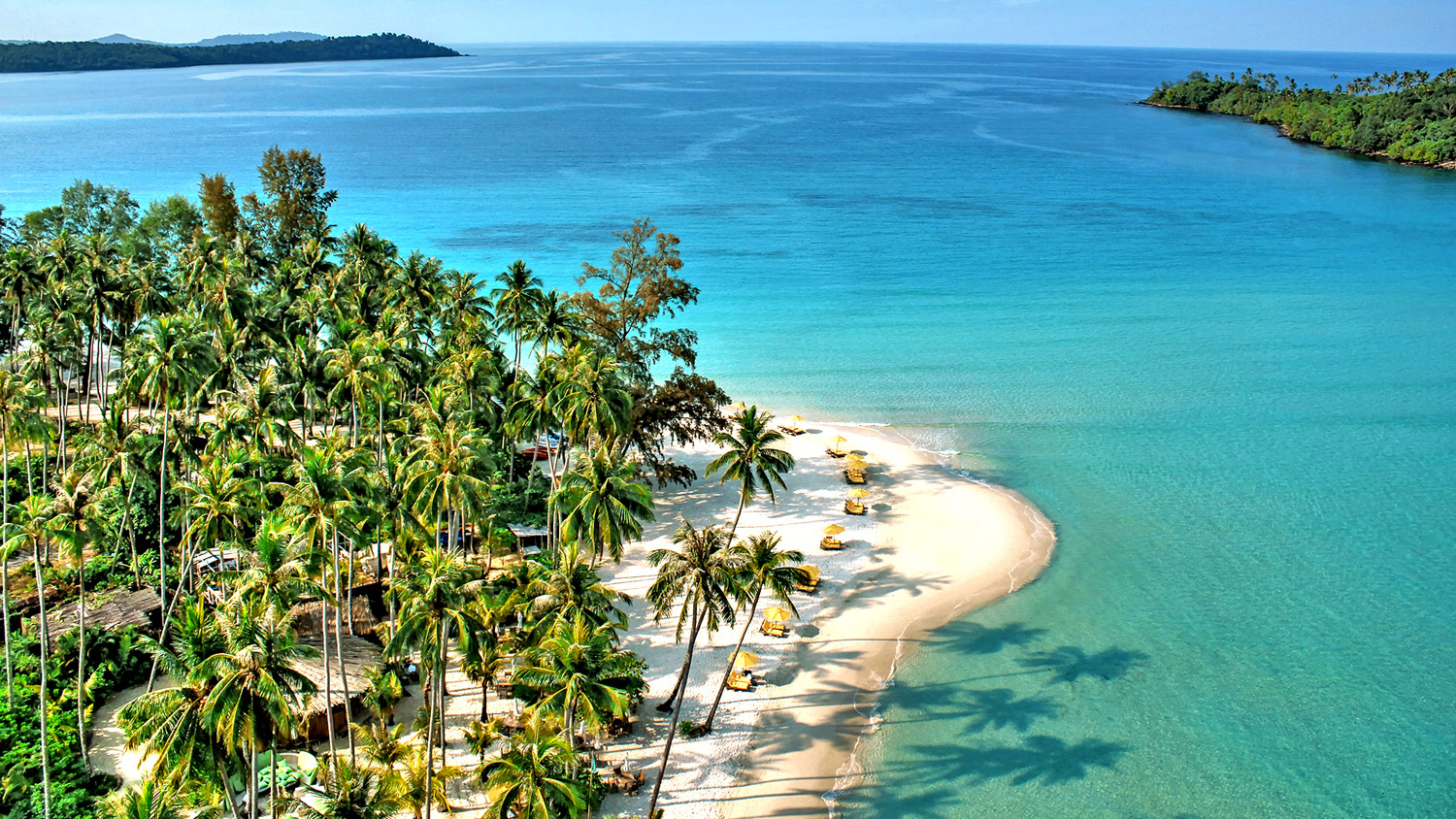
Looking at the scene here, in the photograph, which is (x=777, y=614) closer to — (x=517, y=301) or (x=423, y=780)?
(x=423, y=780)

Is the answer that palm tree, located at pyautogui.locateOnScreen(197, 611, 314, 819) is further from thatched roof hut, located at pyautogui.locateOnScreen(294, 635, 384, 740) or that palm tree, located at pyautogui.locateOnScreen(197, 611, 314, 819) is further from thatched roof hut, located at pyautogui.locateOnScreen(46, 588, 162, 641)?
thatched roof hut, located at pyautogui.locateOnScreen(46, 588, 162, 641)

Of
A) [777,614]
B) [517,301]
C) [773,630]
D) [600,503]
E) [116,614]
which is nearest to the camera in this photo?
[600,503]

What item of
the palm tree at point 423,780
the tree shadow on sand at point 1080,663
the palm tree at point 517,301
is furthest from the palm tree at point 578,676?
the palm tree at point 517,301

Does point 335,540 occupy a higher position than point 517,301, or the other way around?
point 517,301

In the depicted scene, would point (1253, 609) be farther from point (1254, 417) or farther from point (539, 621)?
point (539, 621)

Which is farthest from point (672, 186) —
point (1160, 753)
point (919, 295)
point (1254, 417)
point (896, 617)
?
point (1160, 753)

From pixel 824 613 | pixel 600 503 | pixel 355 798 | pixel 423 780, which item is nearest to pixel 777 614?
pixel 824 613
